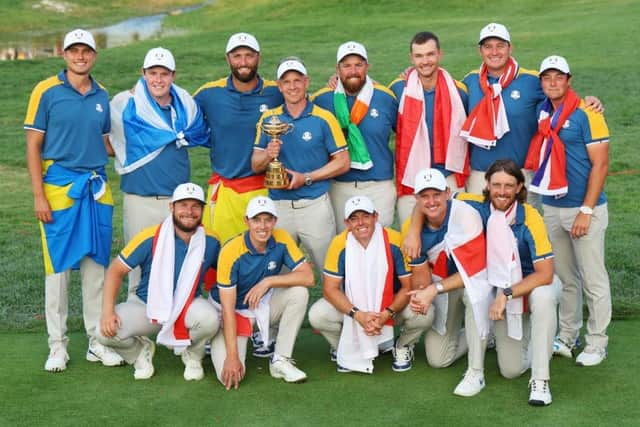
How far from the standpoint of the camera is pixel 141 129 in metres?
8.04

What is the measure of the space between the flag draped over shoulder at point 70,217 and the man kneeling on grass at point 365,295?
1.73 meters

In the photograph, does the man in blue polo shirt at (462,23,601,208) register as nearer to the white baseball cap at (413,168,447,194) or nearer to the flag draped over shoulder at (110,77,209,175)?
the white baseball cap at (413,168,447,194)

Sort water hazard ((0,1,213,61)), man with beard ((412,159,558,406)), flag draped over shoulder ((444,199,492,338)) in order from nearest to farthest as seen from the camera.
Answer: man with beard ((412,159,558,406)) → flag draped over shoulder ((444,199,492,338)) → water hazard ((0,1,213,61))

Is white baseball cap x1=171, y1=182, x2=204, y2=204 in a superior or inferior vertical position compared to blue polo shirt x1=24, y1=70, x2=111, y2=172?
inferior

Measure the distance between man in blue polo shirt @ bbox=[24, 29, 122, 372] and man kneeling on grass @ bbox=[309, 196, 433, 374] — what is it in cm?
163

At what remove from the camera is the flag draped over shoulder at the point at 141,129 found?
803cm

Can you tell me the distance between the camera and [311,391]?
7223 mm

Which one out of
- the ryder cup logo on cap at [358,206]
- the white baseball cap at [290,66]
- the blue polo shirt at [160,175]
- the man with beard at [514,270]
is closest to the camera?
the man with beard at [514,270]

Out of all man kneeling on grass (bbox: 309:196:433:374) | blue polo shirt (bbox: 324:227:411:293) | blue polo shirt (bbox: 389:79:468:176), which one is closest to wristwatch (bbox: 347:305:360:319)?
man kneeling on grass (bbox: 309:196:433:374)

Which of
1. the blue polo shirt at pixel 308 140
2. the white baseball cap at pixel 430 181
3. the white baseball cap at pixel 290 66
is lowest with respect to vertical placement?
the white baseball cap at pixel 430 181

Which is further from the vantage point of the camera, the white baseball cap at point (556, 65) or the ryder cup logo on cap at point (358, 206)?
the white baseball cap at point (556, 65)

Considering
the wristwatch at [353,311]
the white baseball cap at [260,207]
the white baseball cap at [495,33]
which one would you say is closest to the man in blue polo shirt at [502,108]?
the white baseball cap at [495,33]

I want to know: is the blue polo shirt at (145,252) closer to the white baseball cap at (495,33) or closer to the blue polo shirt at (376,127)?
the blue polo shirt at (376,127)

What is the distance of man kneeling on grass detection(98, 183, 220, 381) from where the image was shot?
748 centimetres
